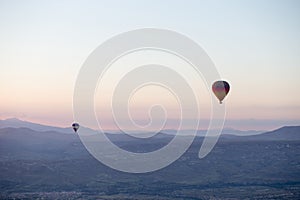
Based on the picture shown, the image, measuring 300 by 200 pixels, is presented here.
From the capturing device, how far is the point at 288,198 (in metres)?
189

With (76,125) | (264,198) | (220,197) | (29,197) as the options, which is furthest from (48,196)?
(264,198)

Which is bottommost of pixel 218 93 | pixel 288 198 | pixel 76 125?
pixel 288 198

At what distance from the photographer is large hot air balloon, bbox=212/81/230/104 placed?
129000mm

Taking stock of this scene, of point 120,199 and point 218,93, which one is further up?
point 218,93

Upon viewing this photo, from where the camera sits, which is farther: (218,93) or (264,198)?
(264,198)

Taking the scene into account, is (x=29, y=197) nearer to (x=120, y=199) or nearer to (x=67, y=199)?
(x=67, y=199)

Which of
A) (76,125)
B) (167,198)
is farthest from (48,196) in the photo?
(167,198)

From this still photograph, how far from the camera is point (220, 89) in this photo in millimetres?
129875

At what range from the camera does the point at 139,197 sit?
196000 millimetres

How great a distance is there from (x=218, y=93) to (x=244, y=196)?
84.6 metres

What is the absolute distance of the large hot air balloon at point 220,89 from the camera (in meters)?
129

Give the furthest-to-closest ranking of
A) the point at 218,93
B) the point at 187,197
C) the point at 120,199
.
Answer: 1. the point at 187,197
2. the point at 120,199
3. the point at 218,93

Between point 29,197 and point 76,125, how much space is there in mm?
36951

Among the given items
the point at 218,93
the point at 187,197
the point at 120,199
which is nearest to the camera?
the point at 218,93
